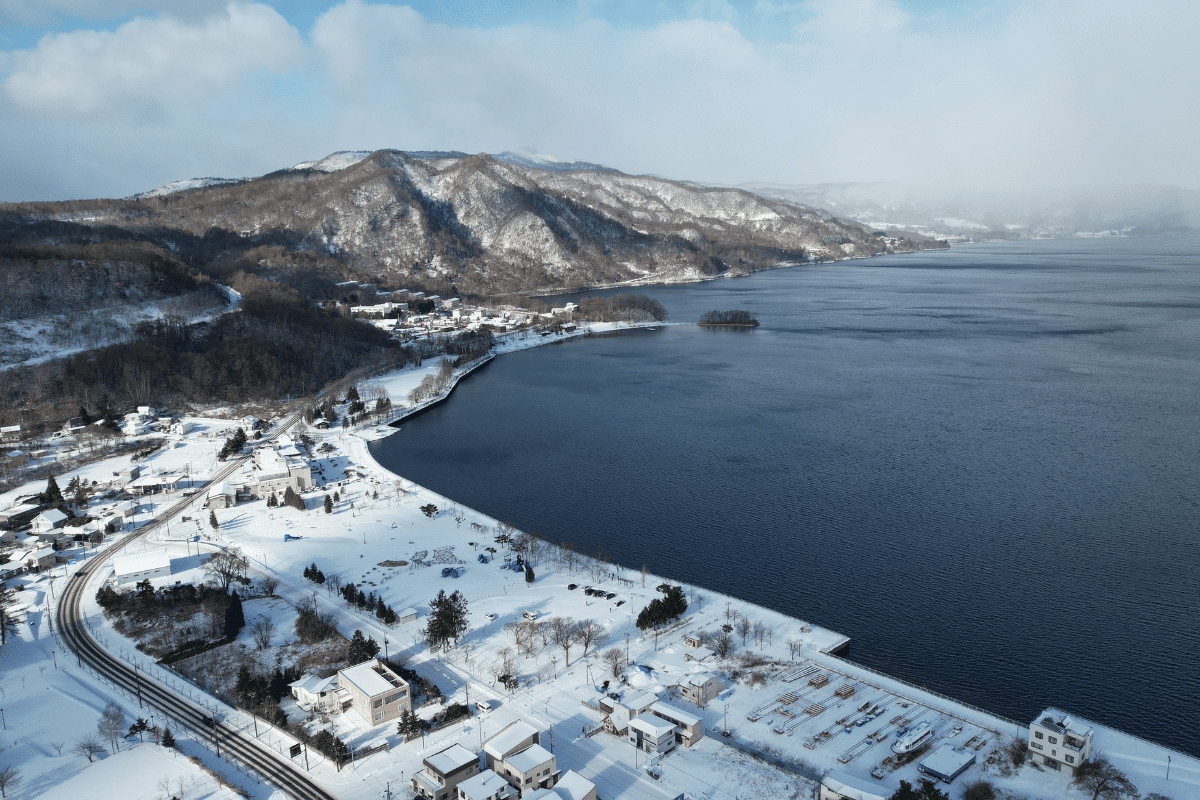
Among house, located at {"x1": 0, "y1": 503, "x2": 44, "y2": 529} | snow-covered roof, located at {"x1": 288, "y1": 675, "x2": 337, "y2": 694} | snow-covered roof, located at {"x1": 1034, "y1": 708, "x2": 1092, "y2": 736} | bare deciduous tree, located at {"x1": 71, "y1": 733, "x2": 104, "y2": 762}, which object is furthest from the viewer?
house, located at {"x1": 0, "y1": 503, "x2": 44, "y2": 529}

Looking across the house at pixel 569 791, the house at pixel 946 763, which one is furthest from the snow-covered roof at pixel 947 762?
the house at pixel 569 791

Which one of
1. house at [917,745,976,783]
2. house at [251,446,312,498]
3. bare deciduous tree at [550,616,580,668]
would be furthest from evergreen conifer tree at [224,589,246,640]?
house at [917,745,976,783]

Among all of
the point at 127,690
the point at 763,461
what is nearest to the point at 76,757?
the point at 127,690

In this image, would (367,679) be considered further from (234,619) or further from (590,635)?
(590,635)

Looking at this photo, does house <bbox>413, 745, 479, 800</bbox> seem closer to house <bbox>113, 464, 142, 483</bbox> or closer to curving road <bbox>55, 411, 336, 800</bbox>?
curving road <bbox>55, 411, 336, 800</bbox>

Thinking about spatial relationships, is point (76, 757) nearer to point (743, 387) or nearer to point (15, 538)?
point (15, 538)

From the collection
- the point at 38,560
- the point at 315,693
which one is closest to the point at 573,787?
the point at 315,693

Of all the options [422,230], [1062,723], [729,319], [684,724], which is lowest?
[684,724]
